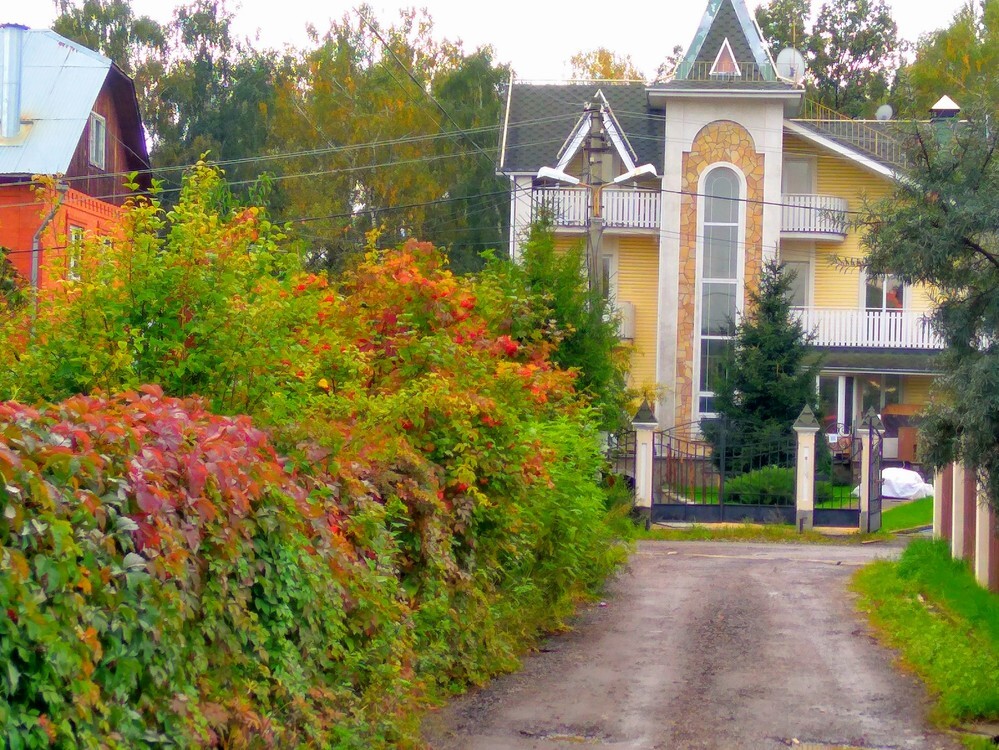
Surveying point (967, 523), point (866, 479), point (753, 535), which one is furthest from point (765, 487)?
point (967, 523)

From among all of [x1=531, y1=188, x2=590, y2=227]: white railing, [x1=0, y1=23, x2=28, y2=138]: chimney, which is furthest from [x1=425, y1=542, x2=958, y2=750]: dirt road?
[x1=0, y1=23, x2=28, y2=138]: chimney

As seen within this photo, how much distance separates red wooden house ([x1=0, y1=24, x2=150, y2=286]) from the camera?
29844 millimetres

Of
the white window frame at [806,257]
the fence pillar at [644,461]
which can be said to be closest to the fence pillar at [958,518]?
the fence pillar at [644,461]

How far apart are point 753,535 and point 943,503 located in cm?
577

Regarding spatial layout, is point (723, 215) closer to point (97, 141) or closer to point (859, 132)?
point (859, 132)

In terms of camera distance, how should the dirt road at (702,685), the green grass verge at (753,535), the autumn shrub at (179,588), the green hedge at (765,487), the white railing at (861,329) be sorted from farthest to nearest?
the white railing at (861,329)
the green hedge at (765,487)
the green grass verge at (753,535)
the dirt road at (702,685)
the autumn shrub at (179,588)

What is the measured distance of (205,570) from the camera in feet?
15.7

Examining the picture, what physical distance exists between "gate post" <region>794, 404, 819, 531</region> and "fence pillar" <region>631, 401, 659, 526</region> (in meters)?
2.55

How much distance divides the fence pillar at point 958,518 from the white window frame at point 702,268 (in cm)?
1577

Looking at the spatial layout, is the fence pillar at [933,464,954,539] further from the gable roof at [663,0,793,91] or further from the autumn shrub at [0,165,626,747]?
the gable roof at [663,0,793,91]

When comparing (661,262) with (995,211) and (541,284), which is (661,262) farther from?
(995,211)

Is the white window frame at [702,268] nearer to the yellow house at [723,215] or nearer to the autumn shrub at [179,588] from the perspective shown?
the yellow house at [723,215]

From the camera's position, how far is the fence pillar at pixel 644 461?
2239cm

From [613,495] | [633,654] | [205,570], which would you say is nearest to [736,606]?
[633,654]
